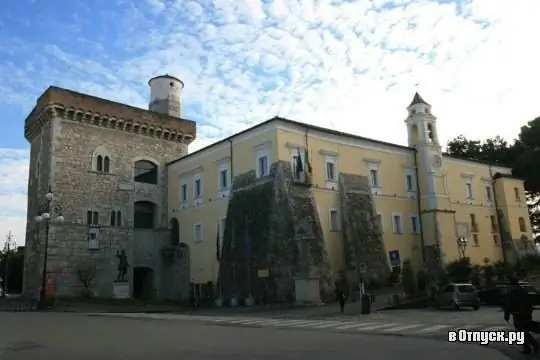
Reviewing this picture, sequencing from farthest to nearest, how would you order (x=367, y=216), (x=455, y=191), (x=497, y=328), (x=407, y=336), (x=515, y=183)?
(x=515, y=183) < (x=455, y=191) < (x=367, y=216) < (x=497, y=328) < (x=407, y=336)

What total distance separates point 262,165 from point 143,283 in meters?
16.0

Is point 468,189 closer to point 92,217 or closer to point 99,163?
point 99,163

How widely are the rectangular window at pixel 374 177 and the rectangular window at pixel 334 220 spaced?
483 centimetres

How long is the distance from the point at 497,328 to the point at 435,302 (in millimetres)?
11485

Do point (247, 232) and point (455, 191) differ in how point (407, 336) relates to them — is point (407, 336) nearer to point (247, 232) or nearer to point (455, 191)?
point (247, 232)

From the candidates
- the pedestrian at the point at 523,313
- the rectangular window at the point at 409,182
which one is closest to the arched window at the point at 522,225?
the rectangular window at the point at 409,182

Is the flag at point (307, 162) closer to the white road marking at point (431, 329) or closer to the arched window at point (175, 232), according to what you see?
the arched window at point (175, 232)

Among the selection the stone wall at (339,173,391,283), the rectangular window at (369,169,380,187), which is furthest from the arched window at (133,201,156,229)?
the rectangular window at (369,169,380,187)

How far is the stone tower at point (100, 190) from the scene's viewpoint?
3681 centimetres

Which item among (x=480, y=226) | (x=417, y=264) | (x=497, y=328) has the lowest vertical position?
(x=497, y=328)

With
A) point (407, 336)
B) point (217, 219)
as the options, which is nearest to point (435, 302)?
point (407, 336)

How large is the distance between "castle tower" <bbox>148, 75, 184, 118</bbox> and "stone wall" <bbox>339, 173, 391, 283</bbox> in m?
18.0

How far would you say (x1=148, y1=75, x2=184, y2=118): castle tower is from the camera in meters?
45.7

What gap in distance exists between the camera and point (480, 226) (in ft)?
148
